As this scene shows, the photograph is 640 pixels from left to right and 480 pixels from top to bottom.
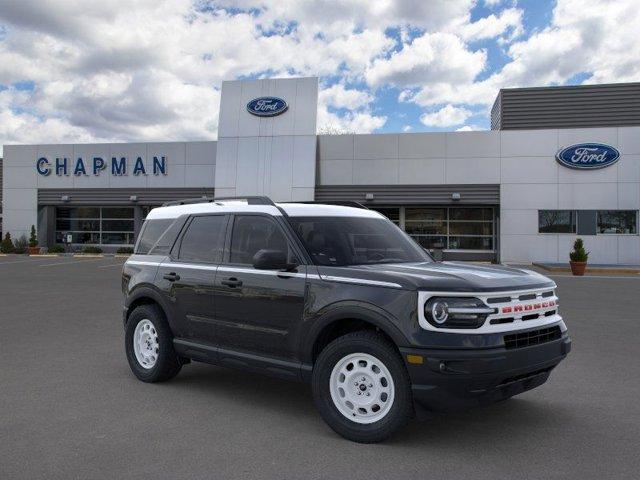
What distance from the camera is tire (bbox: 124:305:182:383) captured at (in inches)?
240

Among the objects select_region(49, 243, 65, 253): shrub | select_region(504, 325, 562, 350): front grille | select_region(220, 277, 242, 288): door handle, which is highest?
select_region(220, 277, 242, 288): door handle

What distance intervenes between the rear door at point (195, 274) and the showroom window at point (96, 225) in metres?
30.0

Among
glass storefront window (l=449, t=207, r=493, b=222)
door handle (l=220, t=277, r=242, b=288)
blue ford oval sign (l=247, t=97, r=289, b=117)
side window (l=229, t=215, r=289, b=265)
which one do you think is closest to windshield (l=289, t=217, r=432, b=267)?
side window (l=229, t=215, r=289, b=265)

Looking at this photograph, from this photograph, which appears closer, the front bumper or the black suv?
the front bumper

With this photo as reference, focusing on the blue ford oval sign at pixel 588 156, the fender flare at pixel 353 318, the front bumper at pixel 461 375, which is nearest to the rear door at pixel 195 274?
the fender flare at pixel 353 318

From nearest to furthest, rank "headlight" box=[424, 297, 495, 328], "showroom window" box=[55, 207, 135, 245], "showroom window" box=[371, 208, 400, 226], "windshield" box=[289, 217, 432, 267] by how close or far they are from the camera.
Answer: "headlight" box=[424, 297, 495, 328] → "windshield" box=[289, 217, 432, 267] → "showroom window" box=[371, 208, 400, 226] → "showroom window" box=[55, 207, 135, 245]

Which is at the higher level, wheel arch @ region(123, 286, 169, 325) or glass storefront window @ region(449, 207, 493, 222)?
glass storefront window @ region(449, 207, 493, 222)

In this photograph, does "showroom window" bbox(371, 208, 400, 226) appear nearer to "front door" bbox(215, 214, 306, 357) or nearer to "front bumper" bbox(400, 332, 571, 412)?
"front door" bbox(215, 214, 306, 357)

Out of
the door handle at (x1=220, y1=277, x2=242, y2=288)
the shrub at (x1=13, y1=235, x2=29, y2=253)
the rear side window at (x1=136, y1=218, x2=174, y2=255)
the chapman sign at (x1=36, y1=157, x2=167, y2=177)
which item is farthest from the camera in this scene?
the shrub at (x1=13, y1=235, x2=29, y2=253)


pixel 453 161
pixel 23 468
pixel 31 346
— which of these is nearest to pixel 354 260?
pixel 23 468

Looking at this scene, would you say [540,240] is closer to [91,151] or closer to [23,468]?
[91,151]

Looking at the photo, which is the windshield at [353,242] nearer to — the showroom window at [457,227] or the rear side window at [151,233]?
the rear side window at [151,233]

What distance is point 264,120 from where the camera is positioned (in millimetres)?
30391

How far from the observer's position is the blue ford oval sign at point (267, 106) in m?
30.1
